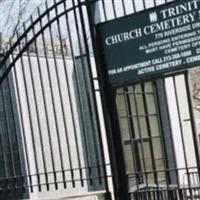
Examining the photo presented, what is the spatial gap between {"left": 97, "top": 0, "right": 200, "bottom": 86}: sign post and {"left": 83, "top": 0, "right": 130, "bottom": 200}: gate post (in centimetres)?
10

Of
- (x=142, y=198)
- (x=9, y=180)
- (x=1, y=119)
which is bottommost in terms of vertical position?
(x=142, y=198)

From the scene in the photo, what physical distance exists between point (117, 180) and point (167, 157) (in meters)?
11.3

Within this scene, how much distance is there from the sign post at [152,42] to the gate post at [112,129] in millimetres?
95

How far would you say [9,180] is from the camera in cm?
848

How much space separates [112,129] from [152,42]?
118 cm

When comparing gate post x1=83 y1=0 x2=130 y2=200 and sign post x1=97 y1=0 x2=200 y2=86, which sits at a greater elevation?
sign post x1=97 y1=0 x2=200 y2=86

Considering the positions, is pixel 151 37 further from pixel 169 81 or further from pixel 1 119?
pixel 169 81

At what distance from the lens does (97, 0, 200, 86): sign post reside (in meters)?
6.64

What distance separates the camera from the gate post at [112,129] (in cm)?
730

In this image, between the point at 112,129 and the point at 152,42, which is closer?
the point at 152,42

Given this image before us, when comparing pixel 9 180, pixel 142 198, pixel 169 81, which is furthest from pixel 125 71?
pixel 169 81

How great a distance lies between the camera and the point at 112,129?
7.39 m

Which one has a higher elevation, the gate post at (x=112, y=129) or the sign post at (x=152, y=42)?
the sign post at (x=152, y=42)

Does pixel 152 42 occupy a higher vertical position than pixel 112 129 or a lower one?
higher
